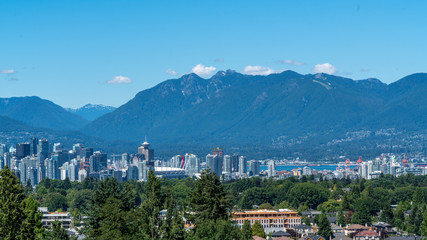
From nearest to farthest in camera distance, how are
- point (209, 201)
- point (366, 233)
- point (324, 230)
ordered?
point (209, 201) → point (324, 230) → point (366, 233)

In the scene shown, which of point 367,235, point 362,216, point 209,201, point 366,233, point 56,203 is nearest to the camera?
point 209,201

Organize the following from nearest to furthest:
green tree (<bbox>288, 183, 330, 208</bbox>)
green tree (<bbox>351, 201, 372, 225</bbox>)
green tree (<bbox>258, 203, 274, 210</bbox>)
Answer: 1. green tree (<bbox>351, 201, 372, 225</bbox>)
2. green tree (<bbox>258, 203, 274, 210</bbox>)
3. green tree (<bbox>288, 183, 330, 208</bbox>)

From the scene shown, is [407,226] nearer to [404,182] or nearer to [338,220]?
[338,220]

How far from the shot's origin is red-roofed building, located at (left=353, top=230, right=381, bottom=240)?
2606 inches

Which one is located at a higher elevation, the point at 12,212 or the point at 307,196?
the point at 12,212

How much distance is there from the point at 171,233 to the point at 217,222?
2540 mm

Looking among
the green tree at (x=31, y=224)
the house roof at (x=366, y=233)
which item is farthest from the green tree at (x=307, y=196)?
the green tree at (x=31, y=224)

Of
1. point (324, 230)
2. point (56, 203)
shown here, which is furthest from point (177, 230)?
point (56, 203)

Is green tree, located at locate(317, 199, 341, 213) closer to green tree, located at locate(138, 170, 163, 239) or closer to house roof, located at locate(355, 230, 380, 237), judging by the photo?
house roof, located at locate(355, 230, 380, 237)

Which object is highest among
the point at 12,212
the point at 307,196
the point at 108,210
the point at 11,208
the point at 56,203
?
the point at 11,208

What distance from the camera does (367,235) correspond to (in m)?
66.6

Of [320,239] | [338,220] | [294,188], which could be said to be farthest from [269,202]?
[320,239]

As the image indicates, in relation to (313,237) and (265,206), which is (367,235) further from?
(265,206)

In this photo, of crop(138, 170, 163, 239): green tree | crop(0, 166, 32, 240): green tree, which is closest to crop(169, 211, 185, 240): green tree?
crop(138, 170, 163, 239): green tree
